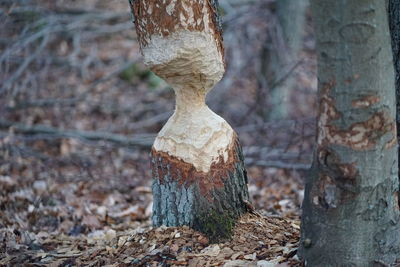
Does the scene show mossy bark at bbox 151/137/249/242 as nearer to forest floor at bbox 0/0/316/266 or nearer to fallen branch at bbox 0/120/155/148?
forest floor at bbox 0/0/316/266

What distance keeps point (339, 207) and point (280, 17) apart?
4.75 metres

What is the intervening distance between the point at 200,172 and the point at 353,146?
839 mm

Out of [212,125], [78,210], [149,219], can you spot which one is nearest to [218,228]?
[212,125]

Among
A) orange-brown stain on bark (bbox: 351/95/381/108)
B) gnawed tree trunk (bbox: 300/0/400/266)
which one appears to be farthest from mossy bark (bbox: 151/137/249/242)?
orange-brown stain on bark (bbox: 351/95/381/108)

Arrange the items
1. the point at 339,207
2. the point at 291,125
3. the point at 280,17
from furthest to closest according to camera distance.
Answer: the point at 280,17 → the point at 291,125 → the point at 339,207

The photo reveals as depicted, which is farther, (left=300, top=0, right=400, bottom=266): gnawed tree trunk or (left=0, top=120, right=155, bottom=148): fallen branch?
(left=0, top=120, right=155, bottom=148): fallen branch

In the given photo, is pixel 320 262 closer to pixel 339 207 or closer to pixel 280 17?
pixel 339 207

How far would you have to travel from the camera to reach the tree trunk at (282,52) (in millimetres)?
6289

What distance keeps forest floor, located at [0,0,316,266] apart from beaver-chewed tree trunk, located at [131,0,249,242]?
4.2 inches

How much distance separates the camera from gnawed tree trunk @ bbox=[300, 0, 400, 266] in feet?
5.85

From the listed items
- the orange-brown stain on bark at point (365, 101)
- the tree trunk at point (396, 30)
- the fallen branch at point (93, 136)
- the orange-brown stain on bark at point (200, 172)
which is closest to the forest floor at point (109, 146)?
the fallen branch at point (93, 136)

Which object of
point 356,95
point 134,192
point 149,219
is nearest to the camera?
point 356,95

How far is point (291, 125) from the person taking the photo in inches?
218

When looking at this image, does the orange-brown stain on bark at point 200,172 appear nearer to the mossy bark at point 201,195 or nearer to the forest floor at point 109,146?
the mossy bark at point 201,195
